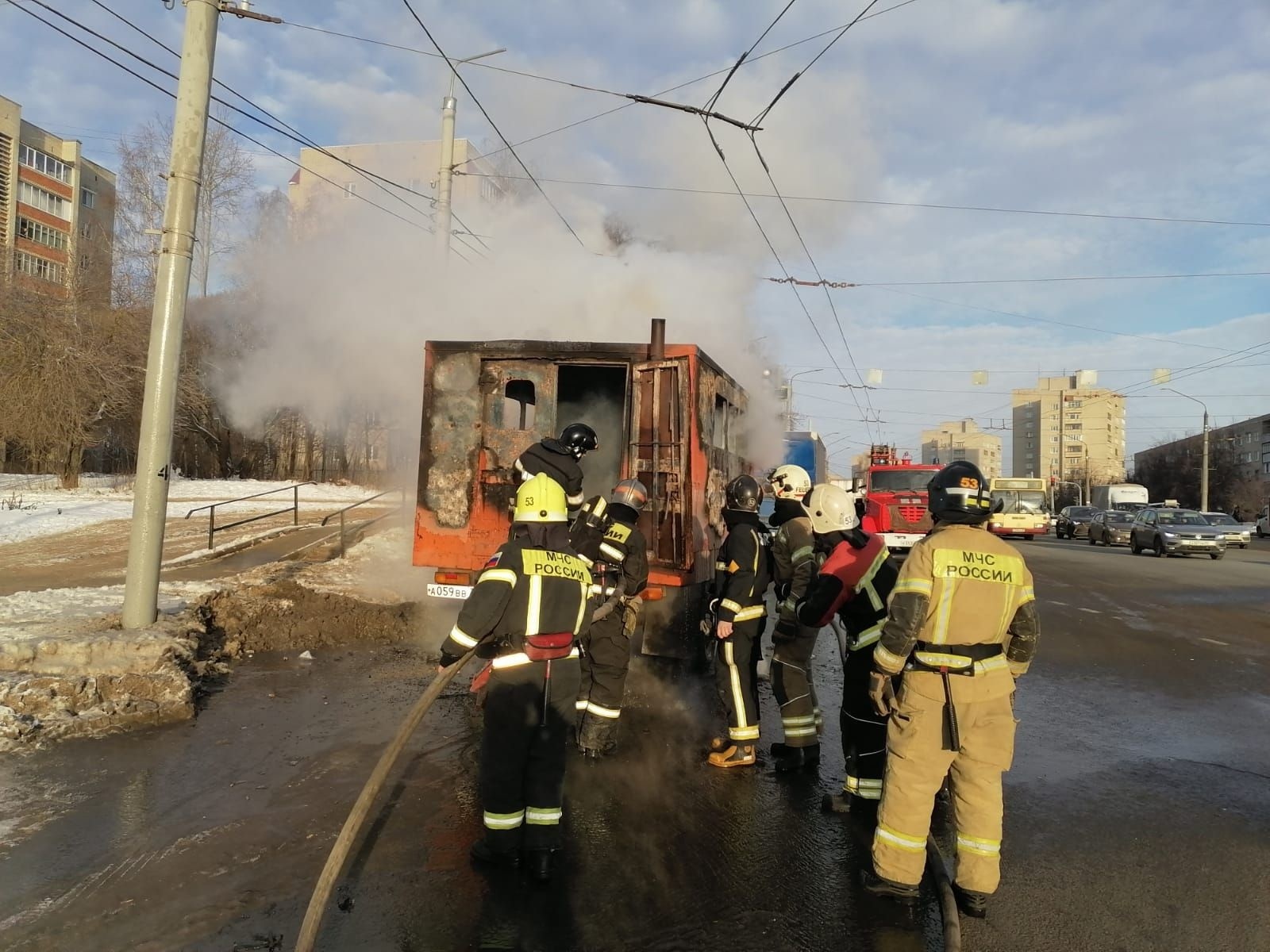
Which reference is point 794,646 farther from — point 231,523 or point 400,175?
point 231,523

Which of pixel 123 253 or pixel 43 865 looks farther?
pixel 123 253

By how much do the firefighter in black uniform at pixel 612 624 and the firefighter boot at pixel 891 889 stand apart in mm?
2042

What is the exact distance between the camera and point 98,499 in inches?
846

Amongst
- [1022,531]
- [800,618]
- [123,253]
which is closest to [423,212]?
[800,618]

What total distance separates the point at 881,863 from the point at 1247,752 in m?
3.68

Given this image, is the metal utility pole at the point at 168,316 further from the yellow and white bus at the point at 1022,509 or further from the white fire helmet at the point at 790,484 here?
the yellow and white bus at the point at 1022,509

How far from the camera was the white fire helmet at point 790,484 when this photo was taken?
17.5 feet

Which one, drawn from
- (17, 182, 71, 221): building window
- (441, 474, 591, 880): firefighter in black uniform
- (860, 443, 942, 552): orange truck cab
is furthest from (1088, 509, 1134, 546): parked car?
(17, 182, 71, 221): building window

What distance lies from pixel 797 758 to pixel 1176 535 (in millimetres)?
22016

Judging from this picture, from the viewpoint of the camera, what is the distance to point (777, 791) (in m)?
4.54

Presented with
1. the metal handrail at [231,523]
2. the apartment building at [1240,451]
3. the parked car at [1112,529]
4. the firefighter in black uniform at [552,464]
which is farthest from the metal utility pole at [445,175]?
the apartment building at [1240,451]

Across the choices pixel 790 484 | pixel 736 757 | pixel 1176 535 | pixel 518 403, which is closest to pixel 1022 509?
pixel 1176 535

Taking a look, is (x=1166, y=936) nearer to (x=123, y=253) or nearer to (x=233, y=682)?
(x=233, y=682)

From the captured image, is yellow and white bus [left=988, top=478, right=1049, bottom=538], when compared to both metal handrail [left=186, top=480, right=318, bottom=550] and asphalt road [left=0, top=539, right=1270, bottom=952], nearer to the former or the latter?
metal handrail [left=186, top=480, right=318, bottom=550]
